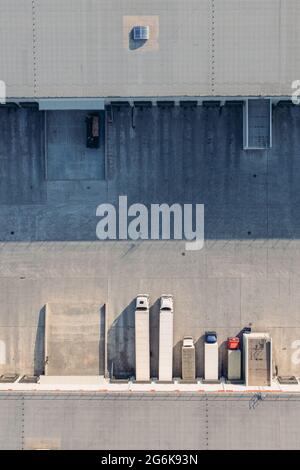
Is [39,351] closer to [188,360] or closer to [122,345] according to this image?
[122,345]

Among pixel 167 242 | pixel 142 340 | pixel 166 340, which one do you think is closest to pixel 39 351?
pixel 142 340

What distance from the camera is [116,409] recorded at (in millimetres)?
29906

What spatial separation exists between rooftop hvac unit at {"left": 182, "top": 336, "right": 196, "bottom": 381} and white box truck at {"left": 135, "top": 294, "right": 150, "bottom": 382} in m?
2.51

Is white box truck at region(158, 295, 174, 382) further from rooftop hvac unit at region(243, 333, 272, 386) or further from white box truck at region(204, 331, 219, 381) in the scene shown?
rooftop hvac unit at region(243, 333, 272, 386)

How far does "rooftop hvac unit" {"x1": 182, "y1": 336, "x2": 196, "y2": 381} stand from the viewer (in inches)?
1247
